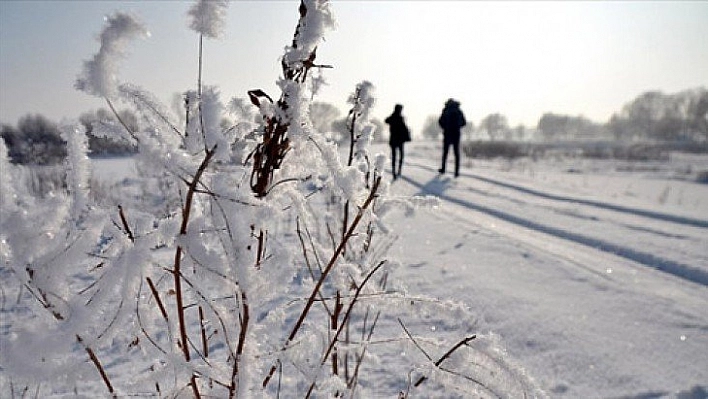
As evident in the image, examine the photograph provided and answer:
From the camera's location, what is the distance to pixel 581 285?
3.29 metres

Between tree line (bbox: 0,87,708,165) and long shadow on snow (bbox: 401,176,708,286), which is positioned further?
tree line (bbox: 0,87,708,165)

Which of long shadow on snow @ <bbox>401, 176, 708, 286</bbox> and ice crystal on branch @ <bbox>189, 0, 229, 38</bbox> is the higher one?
ice crystal on branch @ <bbox>189, 0, 229, 38</bbox>

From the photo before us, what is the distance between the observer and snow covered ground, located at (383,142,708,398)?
209 centimetres

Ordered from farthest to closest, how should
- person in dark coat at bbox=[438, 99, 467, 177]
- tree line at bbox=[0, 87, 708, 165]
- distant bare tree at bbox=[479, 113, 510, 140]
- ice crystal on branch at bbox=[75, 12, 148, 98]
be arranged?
1. distant bare tree at bbox=[479, 113, 510, 140]
2. tree line at bbox=[0, 87, 708, 165]
3. person in dark coat at bbox=[438, 99, 467, 177]
4. ice crystal on branch at bbox=[75, 12, 148, 98]

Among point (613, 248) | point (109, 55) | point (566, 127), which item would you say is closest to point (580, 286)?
point (613, 248)

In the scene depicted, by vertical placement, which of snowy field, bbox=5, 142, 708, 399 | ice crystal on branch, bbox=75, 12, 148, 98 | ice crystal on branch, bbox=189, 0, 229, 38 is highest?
ice crystal on branch, bbox=189, 0, 229, 38

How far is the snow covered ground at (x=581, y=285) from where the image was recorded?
6.86 ft

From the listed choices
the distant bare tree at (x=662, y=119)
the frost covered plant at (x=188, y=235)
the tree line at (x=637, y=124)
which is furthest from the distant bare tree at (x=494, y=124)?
the frost covered plant at (x=188, y=235)

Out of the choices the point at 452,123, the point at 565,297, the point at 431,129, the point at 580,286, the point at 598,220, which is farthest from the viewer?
the point at 431,129

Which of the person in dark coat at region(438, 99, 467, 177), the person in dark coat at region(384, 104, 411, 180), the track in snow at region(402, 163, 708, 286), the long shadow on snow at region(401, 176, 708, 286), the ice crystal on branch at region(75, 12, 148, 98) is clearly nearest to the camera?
the ice crystal on branch at region(75, 12, 148, 98)

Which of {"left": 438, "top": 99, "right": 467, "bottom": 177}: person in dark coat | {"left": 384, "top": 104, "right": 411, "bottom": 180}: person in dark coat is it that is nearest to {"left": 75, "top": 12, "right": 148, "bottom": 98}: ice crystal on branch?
{"left": 438, "top": 99, "right": 467, "bottom": 177}: person in dark coat

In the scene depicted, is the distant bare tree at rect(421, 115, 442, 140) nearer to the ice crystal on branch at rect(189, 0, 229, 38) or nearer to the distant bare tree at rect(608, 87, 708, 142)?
the distant bare tree at rect(608, 87, 708, 142)

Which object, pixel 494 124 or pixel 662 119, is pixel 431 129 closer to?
pixel 494 124

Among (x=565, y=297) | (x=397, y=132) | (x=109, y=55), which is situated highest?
(x=397, y=132)
